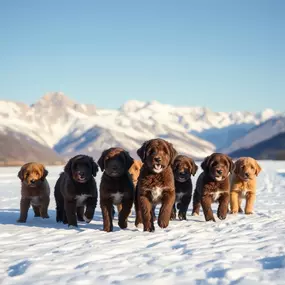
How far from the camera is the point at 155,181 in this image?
8.27 m

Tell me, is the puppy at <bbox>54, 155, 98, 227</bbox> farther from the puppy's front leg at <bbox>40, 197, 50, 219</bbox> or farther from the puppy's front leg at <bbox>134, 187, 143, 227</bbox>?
the puppy's front leg at <bbox>40, 197, 50, 219</bbox>

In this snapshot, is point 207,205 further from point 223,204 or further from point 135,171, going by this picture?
point 135,171

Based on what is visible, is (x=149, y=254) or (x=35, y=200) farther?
(x=35, y=200)

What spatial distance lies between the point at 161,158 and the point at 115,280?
336cm

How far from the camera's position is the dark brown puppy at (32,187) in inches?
389

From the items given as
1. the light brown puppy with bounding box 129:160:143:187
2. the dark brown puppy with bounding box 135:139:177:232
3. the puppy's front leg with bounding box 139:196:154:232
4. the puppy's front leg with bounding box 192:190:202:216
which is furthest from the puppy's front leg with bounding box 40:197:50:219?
the puppy's front leg with bounding box 192:190:202:216

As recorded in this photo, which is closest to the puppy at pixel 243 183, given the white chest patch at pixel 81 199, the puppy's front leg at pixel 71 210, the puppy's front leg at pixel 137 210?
the puppy's front leg at pixel 137 210

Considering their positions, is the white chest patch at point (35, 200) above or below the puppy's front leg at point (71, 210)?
above

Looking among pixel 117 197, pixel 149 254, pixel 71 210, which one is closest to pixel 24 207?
pixel 71 210

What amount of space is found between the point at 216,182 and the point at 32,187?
4.24m

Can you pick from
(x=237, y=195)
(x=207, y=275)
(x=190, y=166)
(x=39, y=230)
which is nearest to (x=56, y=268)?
(x=207, y=275)

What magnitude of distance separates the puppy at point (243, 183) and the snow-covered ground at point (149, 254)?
4.76 ft

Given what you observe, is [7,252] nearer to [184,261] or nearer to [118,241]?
[118,241]

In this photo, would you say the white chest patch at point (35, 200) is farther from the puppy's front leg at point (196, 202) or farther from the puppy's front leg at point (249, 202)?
the puppy's front leg at point (249, 202)
